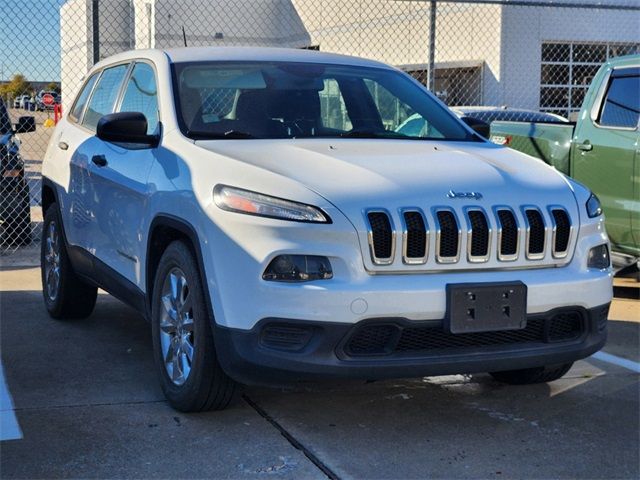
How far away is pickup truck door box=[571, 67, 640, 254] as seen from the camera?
7.39 m

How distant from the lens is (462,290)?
3916 millimetres

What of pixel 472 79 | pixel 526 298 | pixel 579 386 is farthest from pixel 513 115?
pixel 472 79

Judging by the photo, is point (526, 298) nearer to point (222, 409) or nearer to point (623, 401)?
point (623, 401)

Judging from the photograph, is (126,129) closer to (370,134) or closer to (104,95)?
(370,134)

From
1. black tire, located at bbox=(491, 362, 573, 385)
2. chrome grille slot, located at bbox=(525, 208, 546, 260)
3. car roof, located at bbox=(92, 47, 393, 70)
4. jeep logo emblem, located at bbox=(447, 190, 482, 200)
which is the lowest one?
black tire, located at bbox=(491, 362, 573, 385)

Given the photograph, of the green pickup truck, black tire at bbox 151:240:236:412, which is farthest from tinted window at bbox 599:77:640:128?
black tire at bbox 151:240:236:412

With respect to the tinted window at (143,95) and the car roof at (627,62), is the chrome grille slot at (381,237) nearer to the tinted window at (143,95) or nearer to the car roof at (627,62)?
the tinted window at (143,95)

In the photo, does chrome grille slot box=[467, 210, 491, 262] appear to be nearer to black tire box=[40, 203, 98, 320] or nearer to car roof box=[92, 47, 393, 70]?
car roof box=[92, 47, 393, 70]

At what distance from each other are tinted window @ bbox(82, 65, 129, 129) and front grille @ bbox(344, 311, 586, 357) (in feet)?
9.06

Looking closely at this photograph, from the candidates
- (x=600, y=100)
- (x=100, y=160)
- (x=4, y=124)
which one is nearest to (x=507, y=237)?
(x=100, y=160)

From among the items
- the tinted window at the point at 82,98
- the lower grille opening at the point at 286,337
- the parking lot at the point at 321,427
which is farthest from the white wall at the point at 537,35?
the lower grille opening at the point at 286,337

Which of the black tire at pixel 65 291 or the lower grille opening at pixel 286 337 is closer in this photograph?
the lower grille opening at pixel 286 337

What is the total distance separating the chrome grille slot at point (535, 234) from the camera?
13.5ft

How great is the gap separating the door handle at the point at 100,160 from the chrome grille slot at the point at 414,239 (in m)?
2.23
